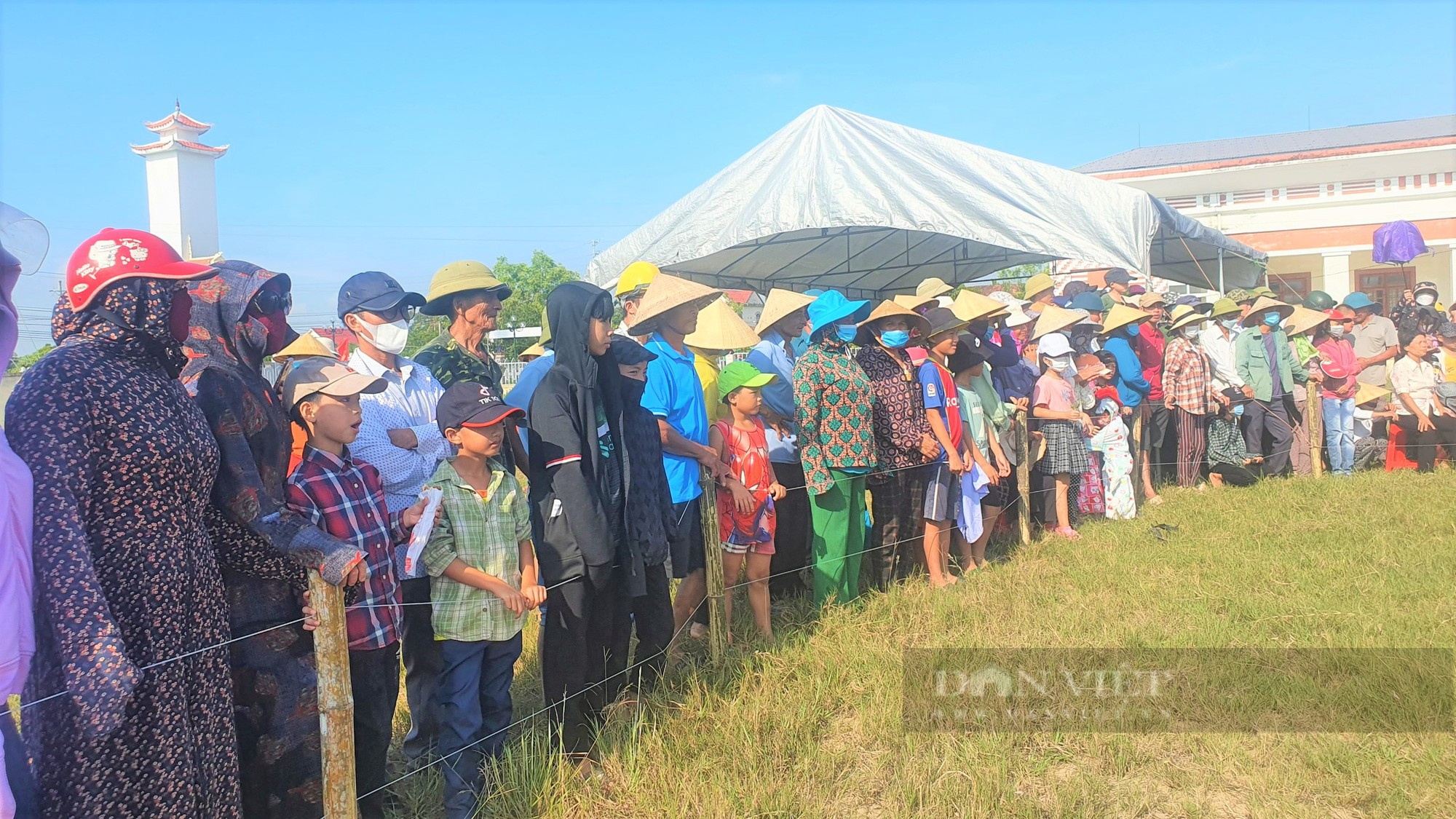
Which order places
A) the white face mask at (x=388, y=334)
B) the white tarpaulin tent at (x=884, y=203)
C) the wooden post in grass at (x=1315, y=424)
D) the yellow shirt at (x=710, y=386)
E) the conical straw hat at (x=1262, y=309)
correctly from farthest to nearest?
the conical straw hat at (x=1262, y=309), the wooden post in grass at (x=1315, y=424), the white tarpaulin tent at (x=884, y=203), the yellow shirt at (x=710, y=386), the white face mask at (x=388, y=334)

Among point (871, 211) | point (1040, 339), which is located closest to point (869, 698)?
point (1040, 339)

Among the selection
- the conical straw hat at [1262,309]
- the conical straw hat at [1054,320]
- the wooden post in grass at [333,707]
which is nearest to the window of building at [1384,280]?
the conical straw hat at [1262,309]

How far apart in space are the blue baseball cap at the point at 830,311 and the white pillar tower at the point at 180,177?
31945 mm

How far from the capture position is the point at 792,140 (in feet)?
28.3

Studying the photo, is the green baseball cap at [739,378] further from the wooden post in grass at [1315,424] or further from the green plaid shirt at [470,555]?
the wooden post in grass at [1315,424]

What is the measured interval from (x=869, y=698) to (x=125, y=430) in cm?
288

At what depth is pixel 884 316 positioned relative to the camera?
5402 mm

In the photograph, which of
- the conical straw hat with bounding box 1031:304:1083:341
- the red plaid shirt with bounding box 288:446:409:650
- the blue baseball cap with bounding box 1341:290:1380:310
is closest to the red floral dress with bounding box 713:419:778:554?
the red plaid shirt with bounding box 288:446:409:650

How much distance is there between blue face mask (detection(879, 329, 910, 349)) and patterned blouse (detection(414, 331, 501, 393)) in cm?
240

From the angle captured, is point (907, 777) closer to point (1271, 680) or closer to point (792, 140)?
point (1271, 680)

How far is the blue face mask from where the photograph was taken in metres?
5.43

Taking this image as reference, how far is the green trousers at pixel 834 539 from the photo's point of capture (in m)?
5.00

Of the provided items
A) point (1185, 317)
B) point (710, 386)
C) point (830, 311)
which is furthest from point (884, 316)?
point (1185, 317)

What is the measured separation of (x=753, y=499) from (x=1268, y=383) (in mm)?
6688
